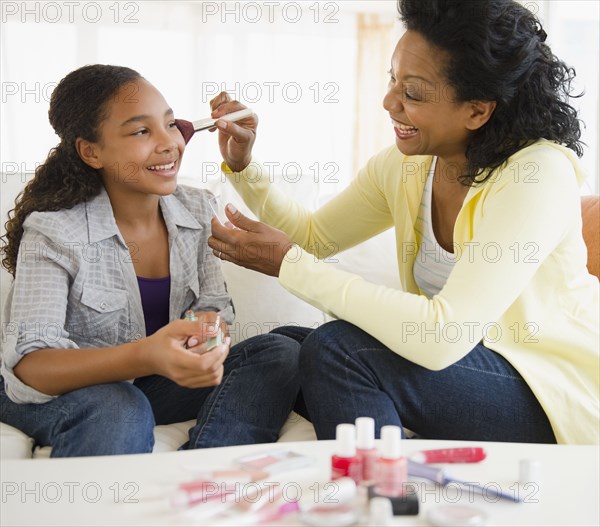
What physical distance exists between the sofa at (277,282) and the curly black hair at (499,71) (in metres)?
0.48

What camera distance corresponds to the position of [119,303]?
4.68 ft

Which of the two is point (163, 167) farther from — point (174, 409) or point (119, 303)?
point (174, 409)

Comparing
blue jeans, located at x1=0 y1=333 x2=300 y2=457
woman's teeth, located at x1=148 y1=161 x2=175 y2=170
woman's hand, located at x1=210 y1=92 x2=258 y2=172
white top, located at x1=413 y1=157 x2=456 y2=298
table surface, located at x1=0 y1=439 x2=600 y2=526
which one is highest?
woman's hand, located at x1=210 y1=92 x2=258 y2=172

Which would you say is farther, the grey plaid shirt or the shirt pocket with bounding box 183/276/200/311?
the shirt pocket with bounding box 183/276/200/311

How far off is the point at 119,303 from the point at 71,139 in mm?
319

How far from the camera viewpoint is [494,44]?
49.4 inches

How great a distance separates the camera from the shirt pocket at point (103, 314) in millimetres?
1394

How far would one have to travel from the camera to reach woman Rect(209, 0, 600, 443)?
3.93 feet

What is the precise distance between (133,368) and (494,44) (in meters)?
0.76

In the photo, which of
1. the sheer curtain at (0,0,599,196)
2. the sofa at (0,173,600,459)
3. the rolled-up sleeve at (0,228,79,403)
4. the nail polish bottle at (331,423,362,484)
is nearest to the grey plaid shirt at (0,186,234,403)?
the rolled-up sleeve at (0,228,79,403)

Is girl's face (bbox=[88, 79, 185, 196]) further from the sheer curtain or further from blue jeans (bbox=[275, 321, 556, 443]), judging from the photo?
the sheer curtain

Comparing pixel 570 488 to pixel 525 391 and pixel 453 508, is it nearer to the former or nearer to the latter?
pixel 453 508

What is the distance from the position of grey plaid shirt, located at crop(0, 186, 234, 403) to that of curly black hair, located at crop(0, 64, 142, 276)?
0.04 meters

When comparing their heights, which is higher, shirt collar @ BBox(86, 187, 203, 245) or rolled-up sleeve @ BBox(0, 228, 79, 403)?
shirt collar @ BBox(86, 187, 203, 245)
